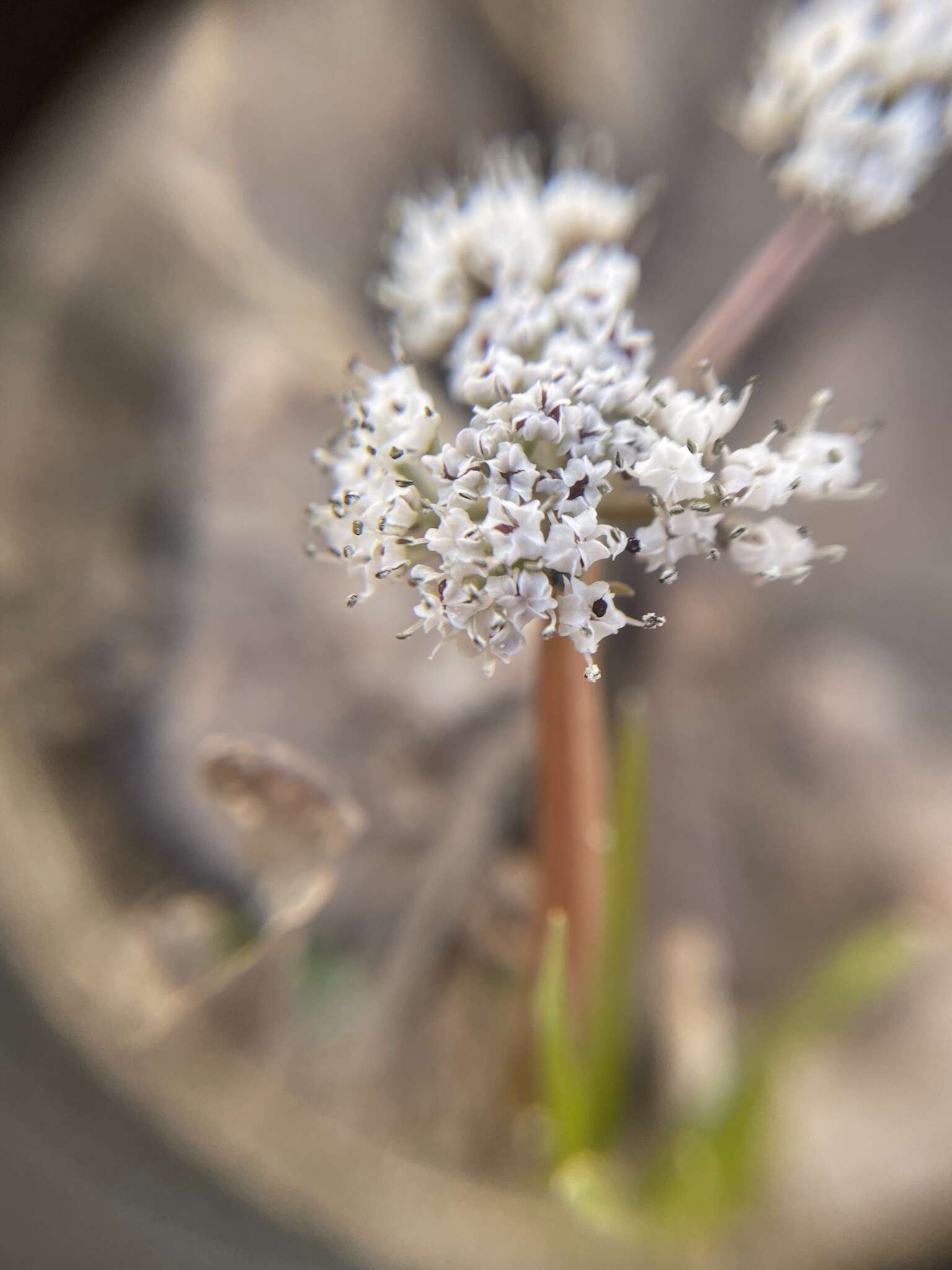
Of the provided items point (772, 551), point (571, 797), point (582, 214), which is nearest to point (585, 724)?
point (571, 797)

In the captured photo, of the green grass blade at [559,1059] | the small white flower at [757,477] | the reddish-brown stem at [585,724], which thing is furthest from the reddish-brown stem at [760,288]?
the green grass blade at [559,1059]

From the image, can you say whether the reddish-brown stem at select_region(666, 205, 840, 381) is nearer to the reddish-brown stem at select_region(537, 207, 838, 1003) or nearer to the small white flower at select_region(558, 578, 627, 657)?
the reddish-brown stem at select_region(537, 207, 838, 1003)

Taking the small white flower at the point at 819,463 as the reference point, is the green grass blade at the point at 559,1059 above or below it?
below

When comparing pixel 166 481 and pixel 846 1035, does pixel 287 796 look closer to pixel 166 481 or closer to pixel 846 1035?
pixel 166 481

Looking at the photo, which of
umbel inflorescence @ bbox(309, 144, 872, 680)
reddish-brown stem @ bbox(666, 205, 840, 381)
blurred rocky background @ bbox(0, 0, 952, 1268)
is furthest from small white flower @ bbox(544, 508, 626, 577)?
blurred rocky background @ bbox(0, 0, 952, 1268)

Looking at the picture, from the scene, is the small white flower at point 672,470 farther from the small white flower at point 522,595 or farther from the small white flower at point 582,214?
the small white flower at point 582,214

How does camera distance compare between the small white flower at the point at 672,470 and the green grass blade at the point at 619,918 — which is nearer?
the small white flower at the point at 672,470

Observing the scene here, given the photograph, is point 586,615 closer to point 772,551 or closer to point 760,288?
point 772,551
